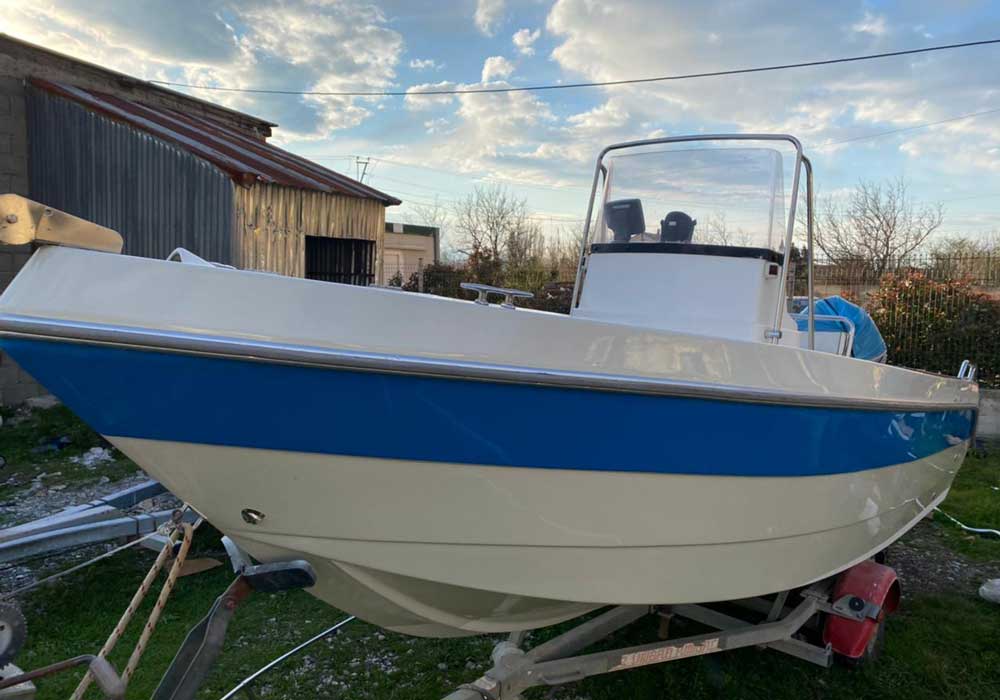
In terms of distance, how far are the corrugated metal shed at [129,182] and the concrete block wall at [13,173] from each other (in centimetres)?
11

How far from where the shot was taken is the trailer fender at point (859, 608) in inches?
119

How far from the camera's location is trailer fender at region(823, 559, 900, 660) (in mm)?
3016

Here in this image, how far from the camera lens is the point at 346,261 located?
10.0m

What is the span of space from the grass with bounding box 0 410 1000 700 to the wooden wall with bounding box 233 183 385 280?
4.53 metres

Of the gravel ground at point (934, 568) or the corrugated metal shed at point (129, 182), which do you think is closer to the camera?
the gravel ground at point (934, 568)

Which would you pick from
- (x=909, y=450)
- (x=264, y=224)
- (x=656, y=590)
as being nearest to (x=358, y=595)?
(x=656, y=590)

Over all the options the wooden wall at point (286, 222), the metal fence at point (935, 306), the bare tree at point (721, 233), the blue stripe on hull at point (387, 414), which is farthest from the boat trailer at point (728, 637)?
the wooden wall at point (286, 222)

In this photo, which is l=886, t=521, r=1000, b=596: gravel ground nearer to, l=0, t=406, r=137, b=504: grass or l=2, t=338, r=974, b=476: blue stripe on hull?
l=2, t=338, r=974, b=476: blue stripe on hull

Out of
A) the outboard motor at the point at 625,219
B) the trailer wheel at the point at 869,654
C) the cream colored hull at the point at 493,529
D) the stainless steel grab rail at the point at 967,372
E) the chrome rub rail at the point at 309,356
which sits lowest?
the trailer wheel at the point at 869,654

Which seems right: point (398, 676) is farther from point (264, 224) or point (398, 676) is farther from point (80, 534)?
point (264, 224)

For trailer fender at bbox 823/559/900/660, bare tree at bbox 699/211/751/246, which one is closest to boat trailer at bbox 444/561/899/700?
trailer fender at bbox 823/559/900/660

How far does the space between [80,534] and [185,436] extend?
85.1 inches

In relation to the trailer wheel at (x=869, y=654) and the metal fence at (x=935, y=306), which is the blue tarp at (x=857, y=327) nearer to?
the trailer wheel at (x=869, y=654)

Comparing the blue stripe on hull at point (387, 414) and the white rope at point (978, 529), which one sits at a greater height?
the blue stripe on hull at point (387, 414)
